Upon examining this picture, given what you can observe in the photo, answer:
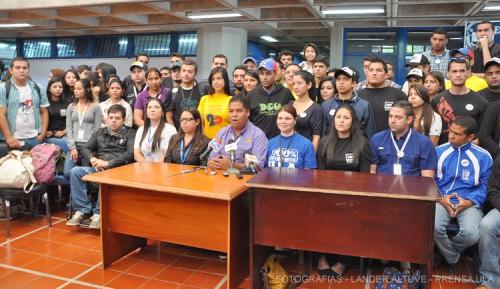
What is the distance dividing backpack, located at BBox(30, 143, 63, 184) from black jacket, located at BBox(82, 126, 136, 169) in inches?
16.6

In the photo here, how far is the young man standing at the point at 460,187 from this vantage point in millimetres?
3020

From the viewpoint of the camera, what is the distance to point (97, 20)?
918 centimetres

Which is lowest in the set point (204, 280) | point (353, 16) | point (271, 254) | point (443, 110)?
point (204, 280)

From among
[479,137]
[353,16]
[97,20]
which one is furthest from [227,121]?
[97,20]

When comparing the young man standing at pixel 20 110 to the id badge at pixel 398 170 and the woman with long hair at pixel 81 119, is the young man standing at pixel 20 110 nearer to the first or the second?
the woman with long hair at pixel 81 119

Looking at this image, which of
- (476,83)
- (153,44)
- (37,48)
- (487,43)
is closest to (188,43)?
(153,44)

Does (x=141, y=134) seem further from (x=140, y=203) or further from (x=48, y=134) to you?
(x=48, y=134)

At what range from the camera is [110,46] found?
440 inches

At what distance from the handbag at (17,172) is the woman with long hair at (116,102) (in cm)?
89

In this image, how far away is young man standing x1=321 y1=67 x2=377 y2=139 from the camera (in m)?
3.55

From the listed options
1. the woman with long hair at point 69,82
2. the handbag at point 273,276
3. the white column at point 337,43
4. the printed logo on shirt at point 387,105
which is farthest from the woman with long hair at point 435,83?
the white column at point 337,43

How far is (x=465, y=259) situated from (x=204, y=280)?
2248 mm

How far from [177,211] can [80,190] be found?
1574 mm

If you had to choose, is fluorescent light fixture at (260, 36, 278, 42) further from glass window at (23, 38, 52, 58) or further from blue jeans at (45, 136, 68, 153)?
blue jeans at (45, 136, 68, 153)
